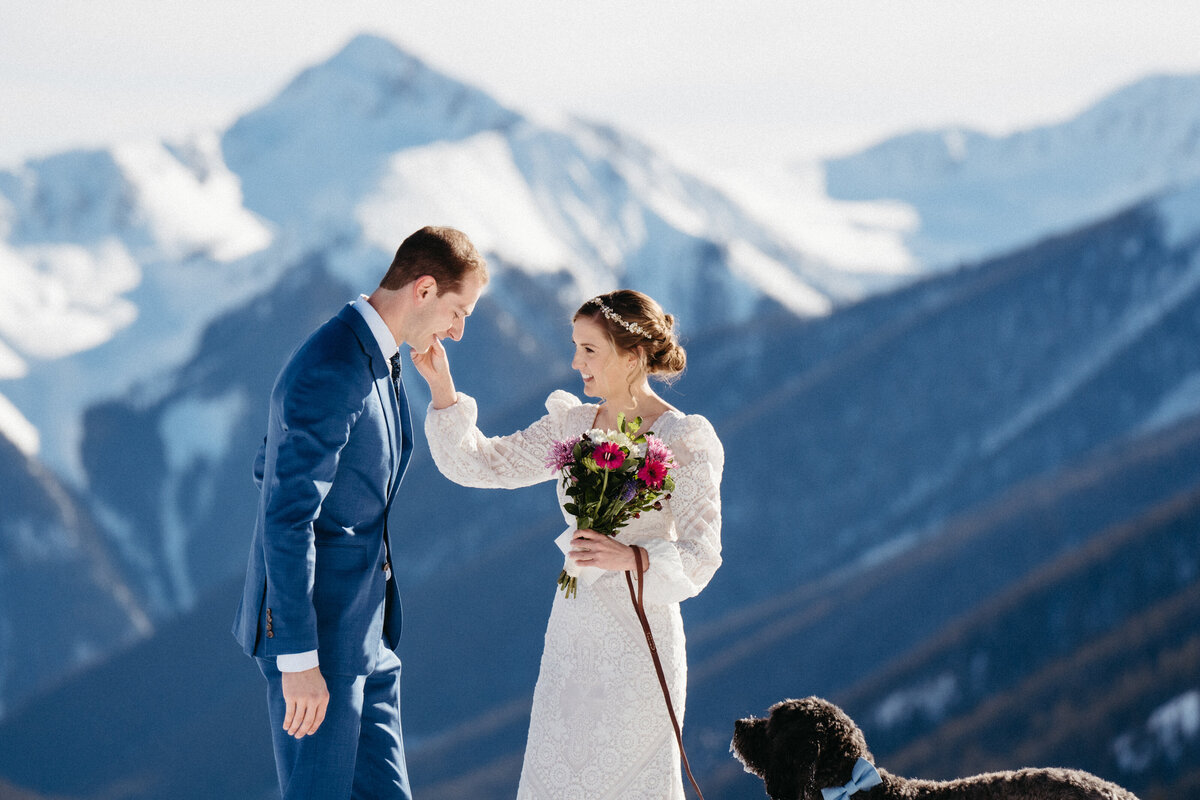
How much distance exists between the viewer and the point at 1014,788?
15.5ft

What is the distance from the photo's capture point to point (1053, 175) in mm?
189000

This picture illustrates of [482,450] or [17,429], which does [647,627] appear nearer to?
[482,450]

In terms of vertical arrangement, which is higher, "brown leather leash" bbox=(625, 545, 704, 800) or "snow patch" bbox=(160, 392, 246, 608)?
"brown leather leash" bbox=(625, 545, 704, 800)

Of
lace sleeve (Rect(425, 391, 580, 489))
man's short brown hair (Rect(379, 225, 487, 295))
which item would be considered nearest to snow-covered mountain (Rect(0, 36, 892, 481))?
lace sleeve (Rect(425, 391, 580, 489))

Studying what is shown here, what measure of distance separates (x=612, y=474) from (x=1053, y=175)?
19914 centimetres

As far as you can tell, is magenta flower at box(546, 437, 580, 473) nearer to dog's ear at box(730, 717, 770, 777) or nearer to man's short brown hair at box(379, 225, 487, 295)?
man's short brown hair at box(379, 225, 487, 295)

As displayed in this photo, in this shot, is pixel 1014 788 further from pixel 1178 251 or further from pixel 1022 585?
pixel 1178 251

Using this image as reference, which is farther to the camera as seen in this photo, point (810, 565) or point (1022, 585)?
point (810, 565)

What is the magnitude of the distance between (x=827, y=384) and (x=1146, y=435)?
18799 millimetres

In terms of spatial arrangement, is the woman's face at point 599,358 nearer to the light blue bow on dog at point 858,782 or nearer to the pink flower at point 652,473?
the pink flower at point 652,473

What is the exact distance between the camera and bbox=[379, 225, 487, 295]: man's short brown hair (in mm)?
4504

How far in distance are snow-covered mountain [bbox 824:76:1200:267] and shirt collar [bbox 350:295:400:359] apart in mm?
164895

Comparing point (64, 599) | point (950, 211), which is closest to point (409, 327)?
point (64, 599)

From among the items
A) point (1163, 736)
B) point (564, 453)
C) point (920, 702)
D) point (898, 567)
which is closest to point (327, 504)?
point (564, 453)
